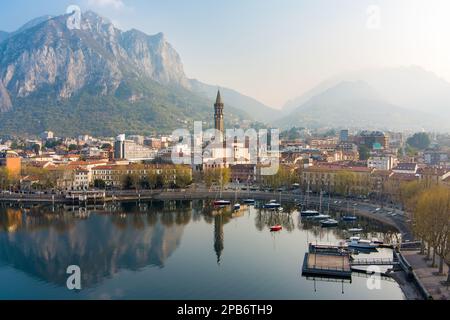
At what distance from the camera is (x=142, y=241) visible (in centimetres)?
1784

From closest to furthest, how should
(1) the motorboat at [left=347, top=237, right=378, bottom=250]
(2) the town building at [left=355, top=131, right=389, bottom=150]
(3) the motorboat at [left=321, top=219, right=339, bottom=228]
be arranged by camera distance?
1. (1) the motorboat at [left=347, top=237, right=378, bottom=250]
2. (3) the motorboat at [left=321, top=219, right=339, bottom=228]
3. (2) the town building at [left=355, top=131, right=389, bottom=150]

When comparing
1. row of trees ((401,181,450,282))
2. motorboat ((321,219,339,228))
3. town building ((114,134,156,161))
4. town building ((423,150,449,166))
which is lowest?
motorboat ((321,219,339,228))

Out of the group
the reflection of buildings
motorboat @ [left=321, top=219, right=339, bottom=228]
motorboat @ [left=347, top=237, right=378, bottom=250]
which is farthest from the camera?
motorboat @ [left=321, top=219, right=339, bottom=228]

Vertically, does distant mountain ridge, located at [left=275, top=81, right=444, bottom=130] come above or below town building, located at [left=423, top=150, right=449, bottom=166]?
above

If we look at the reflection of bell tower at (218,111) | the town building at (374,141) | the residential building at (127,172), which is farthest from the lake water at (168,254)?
the town building at (374,141)

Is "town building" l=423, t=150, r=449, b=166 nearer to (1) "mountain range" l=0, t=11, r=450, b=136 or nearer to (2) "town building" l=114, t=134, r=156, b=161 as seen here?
(2) "town building" l=114, t=134, r=156, b=161

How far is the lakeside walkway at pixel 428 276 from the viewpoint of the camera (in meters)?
10.8

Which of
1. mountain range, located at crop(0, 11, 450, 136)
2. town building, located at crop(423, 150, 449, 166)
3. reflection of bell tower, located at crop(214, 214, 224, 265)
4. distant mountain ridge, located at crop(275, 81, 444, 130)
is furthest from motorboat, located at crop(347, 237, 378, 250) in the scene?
distant mountain ridge, located at crop(275, 81, 444, 130)

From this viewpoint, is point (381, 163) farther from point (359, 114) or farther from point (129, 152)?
point (359, 114)

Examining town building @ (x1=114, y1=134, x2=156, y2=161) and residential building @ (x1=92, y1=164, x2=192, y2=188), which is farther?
town building @ (x1=114, y1=134, x2=156, y2=161)

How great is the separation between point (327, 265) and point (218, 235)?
20.8 ft

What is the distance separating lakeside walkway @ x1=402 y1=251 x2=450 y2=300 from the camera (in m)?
10.8

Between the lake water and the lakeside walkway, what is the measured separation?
0.73m
